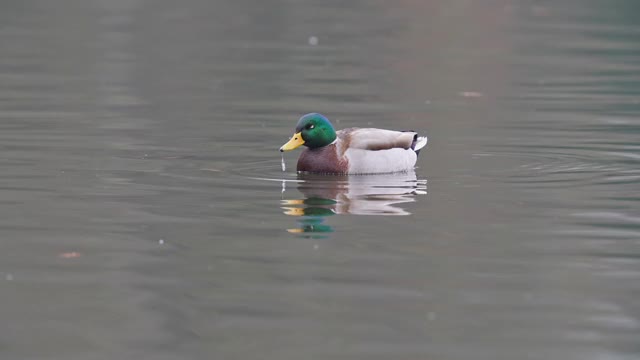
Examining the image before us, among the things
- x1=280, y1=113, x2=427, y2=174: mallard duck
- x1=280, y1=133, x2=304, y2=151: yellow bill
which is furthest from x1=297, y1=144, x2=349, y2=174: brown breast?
x1=280, y1=133, x2=304, y2=151: yellow bill

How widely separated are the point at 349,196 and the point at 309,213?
103cm

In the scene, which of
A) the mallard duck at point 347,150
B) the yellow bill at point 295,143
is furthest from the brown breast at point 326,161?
the yellow bill at point 295,143

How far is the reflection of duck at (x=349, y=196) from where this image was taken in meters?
12.0

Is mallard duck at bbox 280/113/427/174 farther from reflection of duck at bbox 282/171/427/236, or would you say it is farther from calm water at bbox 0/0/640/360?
calm water at bbox 0/0/640/360

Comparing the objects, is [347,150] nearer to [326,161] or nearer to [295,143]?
[326,161]

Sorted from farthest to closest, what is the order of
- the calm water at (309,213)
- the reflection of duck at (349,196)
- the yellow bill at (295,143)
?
the yellow bill at (295,143)
the reflection of duck at (349,196)
the calm water at (309,213)

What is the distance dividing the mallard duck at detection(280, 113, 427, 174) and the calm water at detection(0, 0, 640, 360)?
266 mm

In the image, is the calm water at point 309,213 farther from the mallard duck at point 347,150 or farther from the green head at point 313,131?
the green head at point 313,131

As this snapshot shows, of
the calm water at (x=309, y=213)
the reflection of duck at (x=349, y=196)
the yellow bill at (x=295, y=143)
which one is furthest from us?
the yellow bill at (x=295, y=143)

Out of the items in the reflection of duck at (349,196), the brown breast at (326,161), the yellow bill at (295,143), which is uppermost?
the yellow bill at (295,143)

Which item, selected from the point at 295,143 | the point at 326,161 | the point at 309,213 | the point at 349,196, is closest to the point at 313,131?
the point at 295,143

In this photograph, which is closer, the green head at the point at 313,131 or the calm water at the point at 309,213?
the calm water at the point at 309,213

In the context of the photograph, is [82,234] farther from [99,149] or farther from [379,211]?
[99,149]

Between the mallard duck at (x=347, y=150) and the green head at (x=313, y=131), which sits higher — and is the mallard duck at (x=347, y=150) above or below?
below
